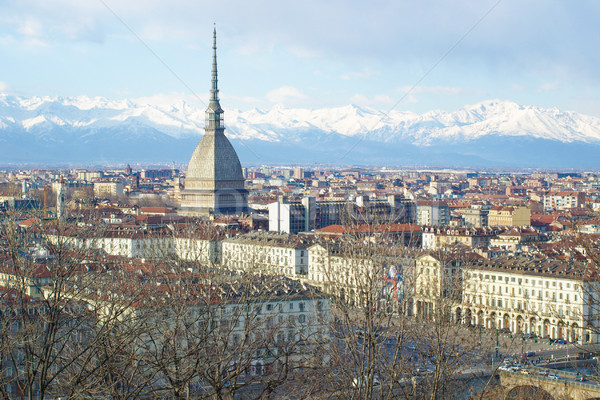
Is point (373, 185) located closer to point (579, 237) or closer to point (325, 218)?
point (325, 218)

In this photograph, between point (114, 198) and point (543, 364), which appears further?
point (114, 198)

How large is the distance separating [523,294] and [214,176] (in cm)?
4976

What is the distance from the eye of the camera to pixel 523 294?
1656 inches

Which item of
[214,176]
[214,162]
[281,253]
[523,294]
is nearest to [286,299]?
[523,294]

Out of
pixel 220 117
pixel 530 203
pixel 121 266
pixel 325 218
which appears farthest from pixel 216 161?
pixel 121 266

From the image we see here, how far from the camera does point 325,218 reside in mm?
81500

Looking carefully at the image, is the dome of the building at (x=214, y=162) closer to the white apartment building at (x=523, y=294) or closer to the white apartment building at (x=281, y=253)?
the white apartment building at (x=281, y=253)

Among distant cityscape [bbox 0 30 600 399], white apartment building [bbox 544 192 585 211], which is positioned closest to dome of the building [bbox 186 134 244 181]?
distant cityscape [bbox 0 30 600 399]

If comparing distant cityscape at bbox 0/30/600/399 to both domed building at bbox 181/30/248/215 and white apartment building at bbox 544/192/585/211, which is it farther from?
white apartment building at bbox 544/192/585/211

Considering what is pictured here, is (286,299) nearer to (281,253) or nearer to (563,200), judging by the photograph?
(281,253)

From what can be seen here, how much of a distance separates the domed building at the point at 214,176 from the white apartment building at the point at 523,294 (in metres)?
46.4

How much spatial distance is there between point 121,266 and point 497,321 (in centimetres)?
1754

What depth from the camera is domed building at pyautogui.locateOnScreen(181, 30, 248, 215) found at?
A: 3492 inches

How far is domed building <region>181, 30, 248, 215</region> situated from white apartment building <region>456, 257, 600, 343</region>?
46.4m
